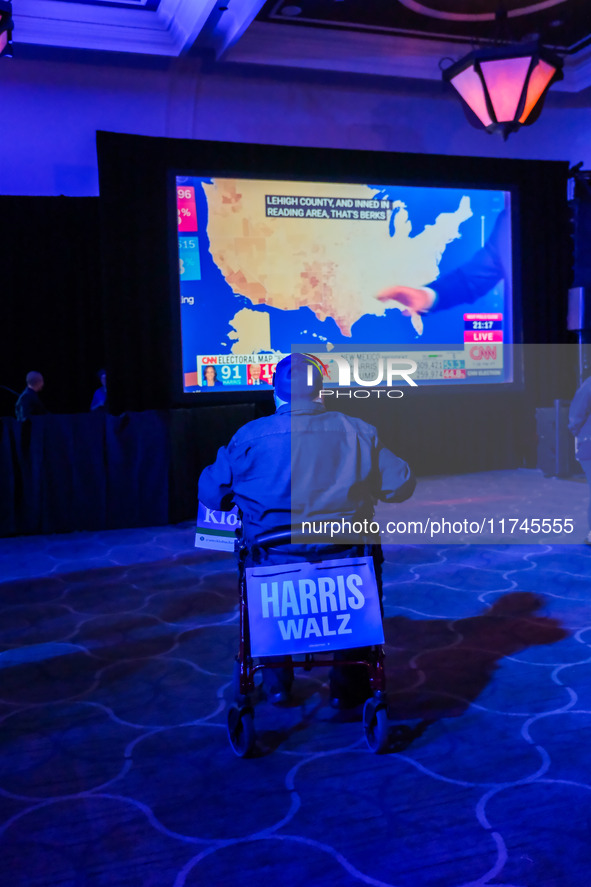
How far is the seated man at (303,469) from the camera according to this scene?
2502 mm

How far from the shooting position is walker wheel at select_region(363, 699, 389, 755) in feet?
7.95

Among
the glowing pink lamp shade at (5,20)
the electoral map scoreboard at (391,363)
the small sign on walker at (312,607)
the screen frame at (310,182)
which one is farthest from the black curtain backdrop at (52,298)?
the small sign on walker at (312,607)

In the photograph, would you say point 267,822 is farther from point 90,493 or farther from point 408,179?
point 408,179

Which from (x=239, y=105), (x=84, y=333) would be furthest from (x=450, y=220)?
(x=84, y=333)

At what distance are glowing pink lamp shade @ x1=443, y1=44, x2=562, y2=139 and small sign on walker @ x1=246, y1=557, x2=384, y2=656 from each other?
4.08 m

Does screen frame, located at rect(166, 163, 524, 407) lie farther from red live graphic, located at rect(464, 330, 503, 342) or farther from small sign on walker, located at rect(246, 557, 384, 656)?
small sign on walker, located at rect(246, 557, 384, 656)

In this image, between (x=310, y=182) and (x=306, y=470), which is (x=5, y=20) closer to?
(x=306, y=470)

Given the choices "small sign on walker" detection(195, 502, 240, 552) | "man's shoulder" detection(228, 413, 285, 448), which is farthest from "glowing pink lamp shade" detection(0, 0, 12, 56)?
"man's shoulder" detection(228, 413, 285, 448)

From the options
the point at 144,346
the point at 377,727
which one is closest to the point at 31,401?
the point at 144,346

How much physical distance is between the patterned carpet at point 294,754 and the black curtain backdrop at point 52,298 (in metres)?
3.92

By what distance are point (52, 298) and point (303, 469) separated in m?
5.93

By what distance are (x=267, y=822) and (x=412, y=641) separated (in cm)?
151

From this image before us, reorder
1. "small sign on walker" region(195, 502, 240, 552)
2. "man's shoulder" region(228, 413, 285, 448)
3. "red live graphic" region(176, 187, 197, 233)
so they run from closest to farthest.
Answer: "man's shoulder" region(228, 413, 285, 448)
"small sign on walker" region(195, 502, 240, 552)
"red live graphic" region(176, 187, 197, 233)

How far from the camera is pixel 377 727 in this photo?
243 cm
